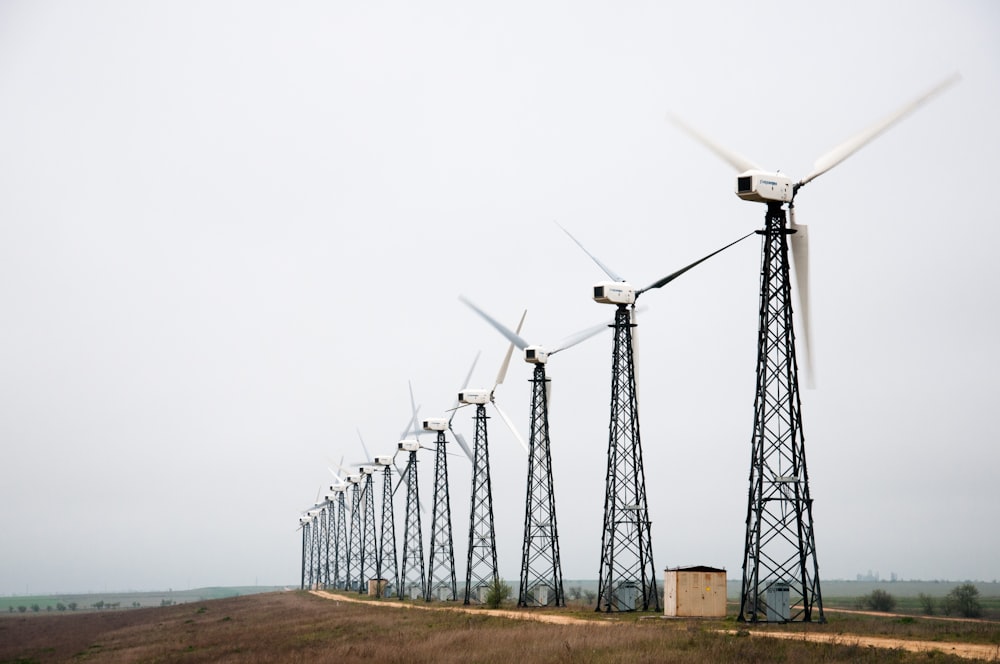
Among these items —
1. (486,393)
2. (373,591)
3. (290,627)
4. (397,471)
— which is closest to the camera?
(290,627)

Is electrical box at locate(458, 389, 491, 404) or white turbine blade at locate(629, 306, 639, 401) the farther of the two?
electrical box at locate(458, 389, 491, 404)

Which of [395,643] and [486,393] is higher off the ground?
[486,393]

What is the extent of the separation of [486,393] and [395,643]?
36280mm

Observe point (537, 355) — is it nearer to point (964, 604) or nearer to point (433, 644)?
point (433, 644)

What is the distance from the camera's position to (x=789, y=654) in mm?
32219

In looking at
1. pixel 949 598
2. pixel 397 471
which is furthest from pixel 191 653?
pixel 949 598

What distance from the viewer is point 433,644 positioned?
145 feet

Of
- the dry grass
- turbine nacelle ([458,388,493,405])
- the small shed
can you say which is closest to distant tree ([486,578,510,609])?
the dry grass

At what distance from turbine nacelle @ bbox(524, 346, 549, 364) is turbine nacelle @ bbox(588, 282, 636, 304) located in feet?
32.3

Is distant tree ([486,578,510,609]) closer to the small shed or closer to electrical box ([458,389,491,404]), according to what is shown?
electrical box ([458,389,491,404])

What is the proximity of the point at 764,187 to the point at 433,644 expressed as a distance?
24.7 meters

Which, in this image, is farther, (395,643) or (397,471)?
(397,471)

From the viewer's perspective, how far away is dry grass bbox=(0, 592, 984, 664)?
33656mm

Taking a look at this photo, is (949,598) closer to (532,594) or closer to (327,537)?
(532,594)
